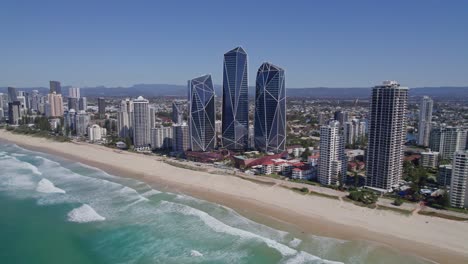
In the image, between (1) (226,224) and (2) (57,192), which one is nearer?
(1) (226,224)

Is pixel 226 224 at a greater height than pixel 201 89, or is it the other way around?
pixel 201 89

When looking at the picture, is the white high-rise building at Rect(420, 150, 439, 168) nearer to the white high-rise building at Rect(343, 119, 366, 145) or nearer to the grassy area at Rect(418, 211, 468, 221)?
the white high-rise building at Rect(343, 119, 366, 145)

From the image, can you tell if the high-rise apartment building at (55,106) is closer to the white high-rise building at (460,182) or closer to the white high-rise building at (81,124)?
the white high-rise building at (81,124)

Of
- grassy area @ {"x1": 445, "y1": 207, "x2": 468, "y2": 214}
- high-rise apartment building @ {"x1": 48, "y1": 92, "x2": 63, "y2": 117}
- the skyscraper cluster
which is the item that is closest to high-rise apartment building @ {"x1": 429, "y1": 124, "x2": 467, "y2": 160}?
the skyscraper cluster

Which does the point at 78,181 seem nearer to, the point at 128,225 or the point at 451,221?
the point at 128,225

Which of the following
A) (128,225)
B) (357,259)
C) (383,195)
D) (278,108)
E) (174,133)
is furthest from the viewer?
(174,133)

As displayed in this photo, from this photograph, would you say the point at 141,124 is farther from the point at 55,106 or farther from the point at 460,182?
the point at 55,106

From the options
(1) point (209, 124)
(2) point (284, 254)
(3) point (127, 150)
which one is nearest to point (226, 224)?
(2) point (284, 254)

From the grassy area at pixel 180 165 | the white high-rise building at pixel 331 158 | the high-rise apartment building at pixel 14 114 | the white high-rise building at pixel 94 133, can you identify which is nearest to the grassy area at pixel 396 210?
the white high-rise building at pixel 331 158
